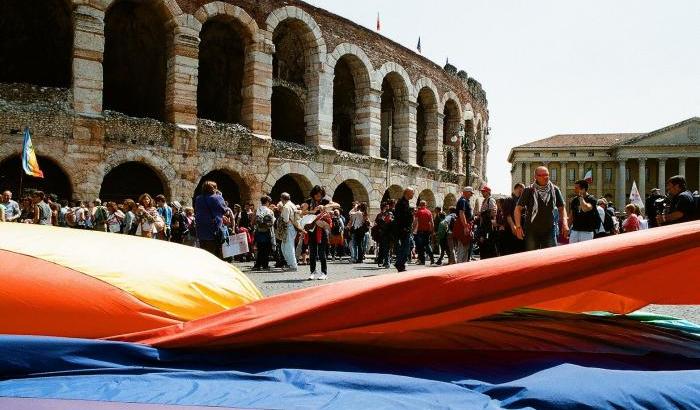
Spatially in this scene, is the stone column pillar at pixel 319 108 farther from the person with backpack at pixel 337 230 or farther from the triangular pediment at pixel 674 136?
the triangular pediment at pixel 674 136

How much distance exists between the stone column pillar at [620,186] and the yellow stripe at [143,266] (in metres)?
73.8

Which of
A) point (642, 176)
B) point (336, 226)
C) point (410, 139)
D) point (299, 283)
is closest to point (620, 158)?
point (642, 176)

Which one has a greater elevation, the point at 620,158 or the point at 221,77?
the point at 620,158

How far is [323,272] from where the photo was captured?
9.10 meters

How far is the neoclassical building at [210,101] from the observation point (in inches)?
523

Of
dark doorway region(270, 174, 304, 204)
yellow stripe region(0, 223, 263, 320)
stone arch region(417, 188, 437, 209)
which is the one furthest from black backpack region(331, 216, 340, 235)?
yellow stripe region(0, 223, 263, 320)

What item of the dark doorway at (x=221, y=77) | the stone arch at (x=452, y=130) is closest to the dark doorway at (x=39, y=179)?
the dark doorway at (x=221, y=77)

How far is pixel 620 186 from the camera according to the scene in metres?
68.6

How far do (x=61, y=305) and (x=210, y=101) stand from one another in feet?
64.1

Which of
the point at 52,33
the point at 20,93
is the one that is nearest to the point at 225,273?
the point at 20,93

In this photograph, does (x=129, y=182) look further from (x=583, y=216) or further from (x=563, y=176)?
(x=563, y=176)

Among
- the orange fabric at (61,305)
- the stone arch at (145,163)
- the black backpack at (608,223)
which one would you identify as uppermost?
the stone arch at (145,163)

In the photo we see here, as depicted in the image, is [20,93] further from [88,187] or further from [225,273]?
[225,273]

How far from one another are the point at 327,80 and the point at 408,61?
5.34 meters
